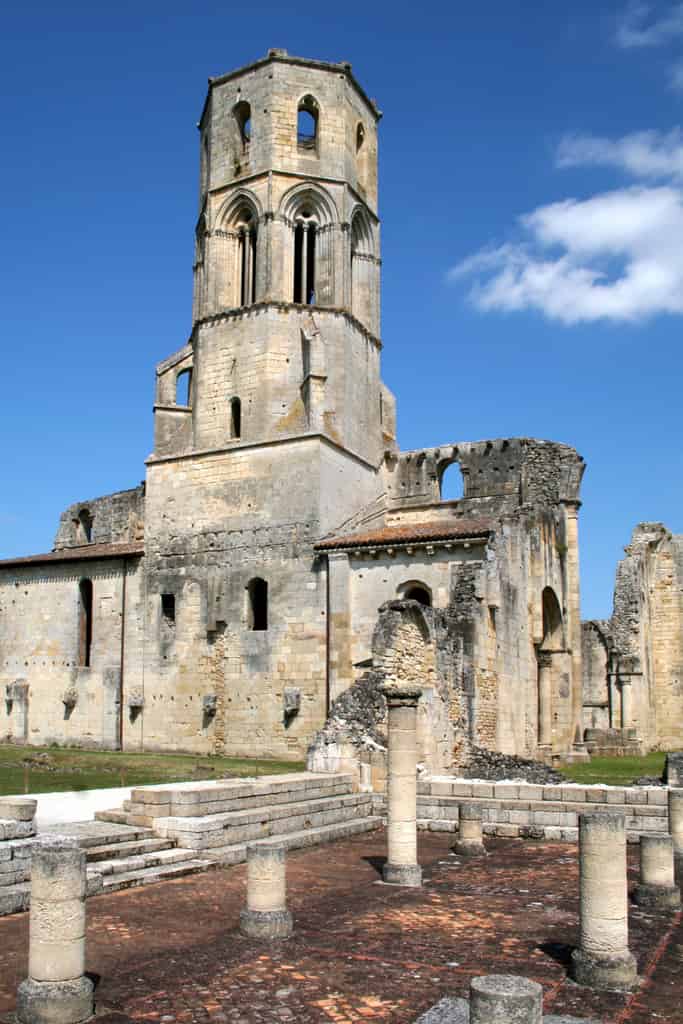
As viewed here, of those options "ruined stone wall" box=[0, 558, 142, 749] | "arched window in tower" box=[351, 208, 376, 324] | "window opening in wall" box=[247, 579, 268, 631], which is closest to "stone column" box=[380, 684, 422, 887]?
"window opening in wall" box=[247, 579, 268, 631]

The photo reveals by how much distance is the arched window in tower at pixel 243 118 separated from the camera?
3075cm

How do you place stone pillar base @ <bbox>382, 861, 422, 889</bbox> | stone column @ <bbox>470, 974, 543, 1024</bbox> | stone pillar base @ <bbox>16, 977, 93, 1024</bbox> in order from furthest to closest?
stone pillar base @ <bbox>382, 861, 422, 889</bbox>
stone pillar base @ <bbox>16, 977, 93, 1024</bbox>
stone column @ <bbox>470, 974, 543, 1024</bbox>

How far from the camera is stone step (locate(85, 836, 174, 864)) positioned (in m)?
10.9

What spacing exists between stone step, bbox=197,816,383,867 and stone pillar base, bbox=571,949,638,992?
412 cm

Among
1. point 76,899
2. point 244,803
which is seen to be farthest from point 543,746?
point 76,899

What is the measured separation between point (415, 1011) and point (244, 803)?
7.17m

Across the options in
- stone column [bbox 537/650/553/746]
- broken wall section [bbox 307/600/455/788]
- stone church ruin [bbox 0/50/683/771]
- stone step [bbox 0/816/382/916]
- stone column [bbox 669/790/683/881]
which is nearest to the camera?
stone step [bbox 0/816/382/916]

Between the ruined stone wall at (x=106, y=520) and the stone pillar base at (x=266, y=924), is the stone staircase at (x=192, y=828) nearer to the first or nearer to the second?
the stone pillar base at (x=266, y=924)

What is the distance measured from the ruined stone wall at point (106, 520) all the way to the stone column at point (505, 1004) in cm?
2948

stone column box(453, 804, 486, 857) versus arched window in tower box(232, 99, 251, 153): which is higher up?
arched window in tower box(232, 99, 251, 153)

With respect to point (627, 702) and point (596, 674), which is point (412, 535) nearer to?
point (627, 702)

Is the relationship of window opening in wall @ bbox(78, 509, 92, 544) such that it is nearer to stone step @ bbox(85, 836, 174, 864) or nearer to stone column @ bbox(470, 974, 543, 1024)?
stone step @ bbox(85, 836, 174, 864)

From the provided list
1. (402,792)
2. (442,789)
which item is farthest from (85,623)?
(402,792)

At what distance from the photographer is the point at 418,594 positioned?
82.4 feet
